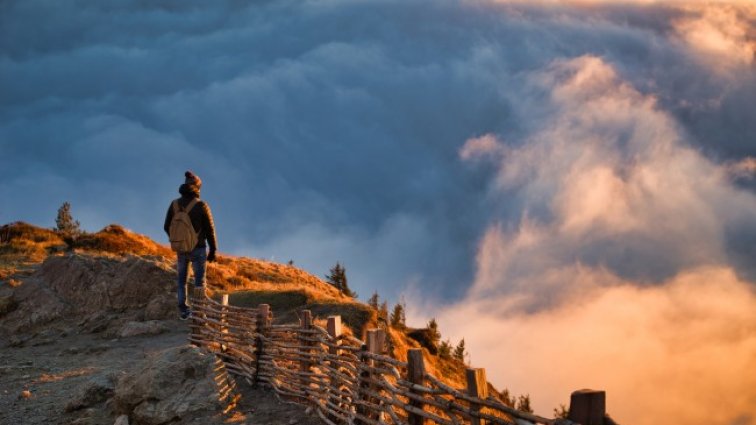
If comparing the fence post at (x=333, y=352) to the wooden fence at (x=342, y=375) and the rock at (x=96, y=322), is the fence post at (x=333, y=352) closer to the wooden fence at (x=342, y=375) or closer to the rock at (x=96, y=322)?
the wooden fence at (x=342, y=375)

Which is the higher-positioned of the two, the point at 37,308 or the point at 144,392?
the point at 37,308

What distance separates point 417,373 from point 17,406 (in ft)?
22.7

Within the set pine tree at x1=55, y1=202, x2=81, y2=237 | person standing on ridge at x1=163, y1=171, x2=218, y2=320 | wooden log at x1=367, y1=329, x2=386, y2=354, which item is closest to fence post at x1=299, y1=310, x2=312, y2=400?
wooden log at x1=367, y1=329, x2=386, y2=354

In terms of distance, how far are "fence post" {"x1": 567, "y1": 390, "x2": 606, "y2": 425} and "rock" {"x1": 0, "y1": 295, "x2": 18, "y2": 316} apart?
1521cm

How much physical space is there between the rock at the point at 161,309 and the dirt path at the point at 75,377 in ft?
1.50

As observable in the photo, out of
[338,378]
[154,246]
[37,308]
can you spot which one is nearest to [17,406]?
[338,378]

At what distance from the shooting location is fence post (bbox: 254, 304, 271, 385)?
30.6ft

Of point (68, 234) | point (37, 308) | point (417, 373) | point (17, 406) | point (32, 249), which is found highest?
point (68, 234)

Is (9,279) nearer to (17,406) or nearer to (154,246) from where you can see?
(154,246)

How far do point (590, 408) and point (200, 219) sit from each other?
8.08m

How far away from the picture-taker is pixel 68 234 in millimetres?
27594

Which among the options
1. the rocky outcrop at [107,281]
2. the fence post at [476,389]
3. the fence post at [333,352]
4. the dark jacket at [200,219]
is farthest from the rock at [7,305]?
the fence post at [476,389]

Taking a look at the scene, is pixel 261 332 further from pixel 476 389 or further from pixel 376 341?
pixel 476 389

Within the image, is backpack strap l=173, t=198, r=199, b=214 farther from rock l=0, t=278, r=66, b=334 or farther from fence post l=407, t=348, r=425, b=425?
rock l=0, t=278, r=66, b=334
